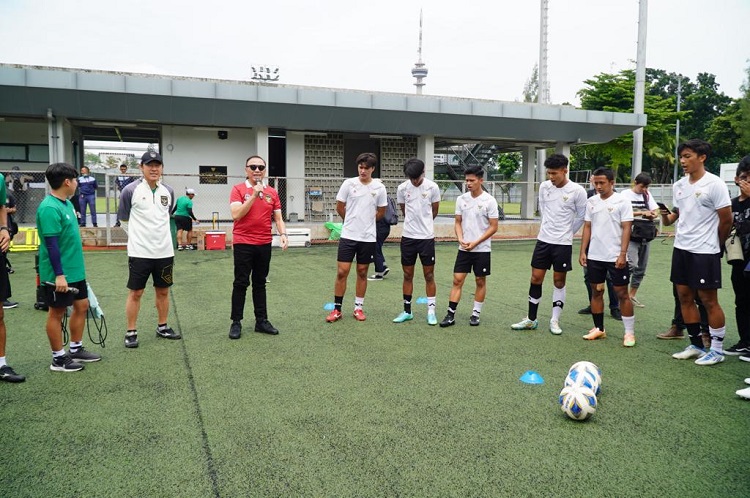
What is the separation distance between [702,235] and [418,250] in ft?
10.00

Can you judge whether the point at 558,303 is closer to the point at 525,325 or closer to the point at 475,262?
the point at 525,325

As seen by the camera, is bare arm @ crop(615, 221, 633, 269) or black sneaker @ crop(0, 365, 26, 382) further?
bare arm @ crop(615, 221, 633, 269)

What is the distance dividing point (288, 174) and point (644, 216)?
14.1 meters

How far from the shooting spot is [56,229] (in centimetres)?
447

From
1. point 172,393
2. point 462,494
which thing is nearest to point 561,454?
point 462,494

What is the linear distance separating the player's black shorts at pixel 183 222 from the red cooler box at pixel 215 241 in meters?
0.63

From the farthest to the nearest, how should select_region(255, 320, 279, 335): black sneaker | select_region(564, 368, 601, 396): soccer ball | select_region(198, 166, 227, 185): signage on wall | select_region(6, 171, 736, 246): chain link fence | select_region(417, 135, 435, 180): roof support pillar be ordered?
select_region(417, 135, 435, 180): roof support pillar → select_region(198, 166, 227, 185): signage on wall → select_region(6, 171, 736, 246): chain link fence → select_region(255, 320, 279, 335): black sneaker → select_region(564, 368, 601, 396): soccer ball

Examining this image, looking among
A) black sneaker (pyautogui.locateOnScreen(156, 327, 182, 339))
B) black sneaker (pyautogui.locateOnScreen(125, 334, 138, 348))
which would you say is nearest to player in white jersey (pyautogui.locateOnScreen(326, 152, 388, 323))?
black sneaker (pyautogui.locateOnScreen(156, 327, 182, 339))

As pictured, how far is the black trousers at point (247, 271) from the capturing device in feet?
19.6

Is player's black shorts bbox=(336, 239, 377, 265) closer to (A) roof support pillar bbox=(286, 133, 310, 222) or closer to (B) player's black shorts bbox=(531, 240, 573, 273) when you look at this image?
(B) player's black shorts bbox=(531, 240, 573, 273)

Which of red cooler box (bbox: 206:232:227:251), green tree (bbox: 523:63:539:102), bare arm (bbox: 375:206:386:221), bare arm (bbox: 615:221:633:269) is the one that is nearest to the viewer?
bare arm (bbox: 615:221:633:269)

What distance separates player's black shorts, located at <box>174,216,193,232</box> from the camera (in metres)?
14.0

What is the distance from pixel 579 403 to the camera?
3.70 meters

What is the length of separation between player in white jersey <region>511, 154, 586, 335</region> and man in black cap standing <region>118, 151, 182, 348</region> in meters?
Result: 4.20
